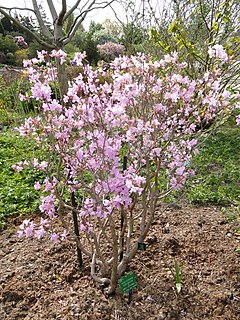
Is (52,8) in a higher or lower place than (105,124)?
higher

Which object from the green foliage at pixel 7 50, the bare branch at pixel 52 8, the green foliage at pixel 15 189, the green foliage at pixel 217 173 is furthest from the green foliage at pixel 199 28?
the green foliage at pixel 7 50

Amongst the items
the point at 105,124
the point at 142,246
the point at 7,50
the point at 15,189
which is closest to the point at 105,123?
the point at 105,124

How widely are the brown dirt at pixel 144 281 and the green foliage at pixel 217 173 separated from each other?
65 centimetres

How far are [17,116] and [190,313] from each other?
6.37m

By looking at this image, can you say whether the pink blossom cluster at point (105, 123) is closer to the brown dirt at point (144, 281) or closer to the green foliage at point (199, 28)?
the brown dirt at point (144, 281)

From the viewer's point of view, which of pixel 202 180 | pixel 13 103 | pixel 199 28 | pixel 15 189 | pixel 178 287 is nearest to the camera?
pixel 178 287

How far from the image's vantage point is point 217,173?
419 centimetres

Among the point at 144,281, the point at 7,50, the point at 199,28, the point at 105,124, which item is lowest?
the point at 144,281

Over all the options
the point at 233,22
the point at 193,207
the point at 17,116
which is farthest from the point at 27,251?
the point at 17,116

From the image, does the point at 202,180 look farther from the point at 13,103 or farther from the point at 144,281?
the point at 13,103

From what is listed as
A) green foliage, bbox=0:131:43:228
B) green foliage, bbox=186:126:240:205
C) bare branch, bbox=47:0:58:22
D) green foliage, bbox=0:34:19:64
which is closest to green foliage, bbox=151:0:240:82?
green foliage, bbox=186:126:240:205

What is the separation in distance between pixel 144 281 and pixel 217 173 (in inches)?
95.4

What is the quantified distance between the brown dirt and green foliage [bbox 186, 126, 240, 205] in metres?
0.65

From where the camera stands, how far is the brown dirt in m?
1.96
